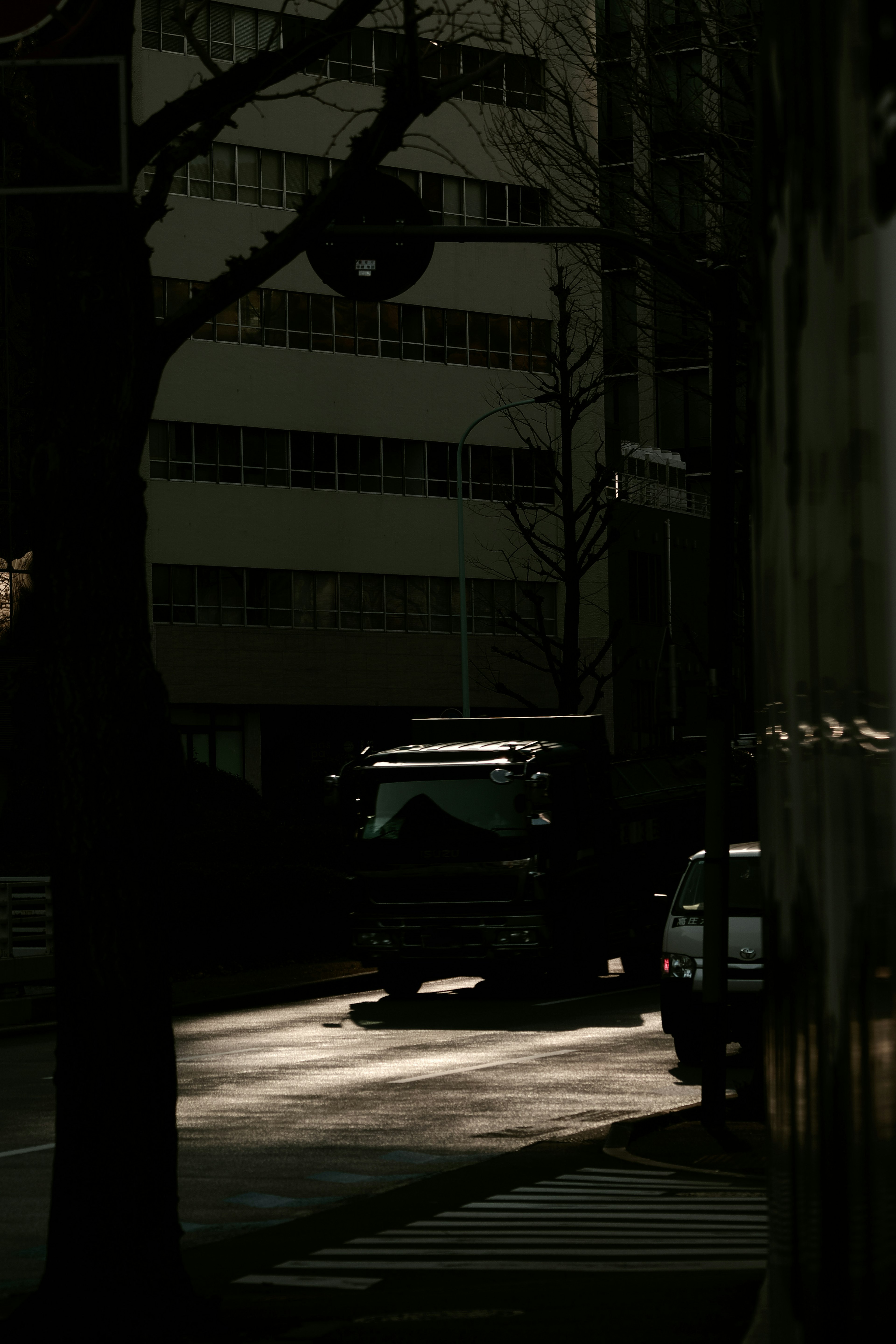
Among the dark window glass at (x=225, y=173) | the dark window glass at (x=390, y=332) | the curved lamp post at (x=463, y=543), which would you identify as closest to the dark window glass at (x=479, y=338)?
the curved lamp post at (x=463, y=543)

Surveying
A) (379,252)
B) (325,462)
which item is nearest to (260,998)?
(379,252)

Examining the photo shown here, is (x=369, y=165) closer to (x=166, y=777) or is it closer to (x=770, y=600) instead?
(x=166, y=777)

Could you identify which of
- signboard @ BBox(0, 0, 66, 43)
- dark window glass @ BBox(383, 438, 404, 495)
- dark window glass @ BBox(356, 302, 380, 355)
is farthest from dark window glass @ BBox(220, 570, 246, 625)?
signboard @ BBox(0, 0, 66, 43)

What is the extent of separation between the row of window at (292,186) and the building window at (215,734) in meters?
14.4

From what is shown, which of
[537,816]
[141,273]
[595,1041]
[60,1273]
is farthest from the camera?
[537,816]

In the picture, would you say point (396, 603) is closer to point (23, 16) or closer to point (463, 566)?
point (463, 566)

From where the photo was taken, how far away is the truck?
85.1ft

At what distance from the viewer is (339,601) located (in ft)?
197

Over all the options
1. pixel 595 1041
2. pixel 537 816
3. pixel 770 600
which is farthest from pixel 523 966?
pixel 770 600

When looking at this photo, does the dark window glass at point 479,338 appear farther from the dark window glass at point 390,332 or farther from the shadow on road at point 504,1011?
the shadow on road at point 504,1011

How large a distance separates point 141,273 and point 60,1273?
136 inches

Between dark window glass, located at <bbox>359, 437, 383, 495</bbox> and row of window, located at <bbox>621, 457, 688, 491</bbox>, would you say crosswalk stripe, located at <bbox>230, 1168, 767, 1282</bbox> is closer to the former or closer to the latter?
dark window glass, located at <bbox>359, 437, 383, 495</bbox>

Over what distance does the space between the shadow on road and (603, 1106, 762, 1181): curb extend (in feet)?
24.6

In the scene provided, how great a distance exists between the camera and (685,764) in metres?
31.7
